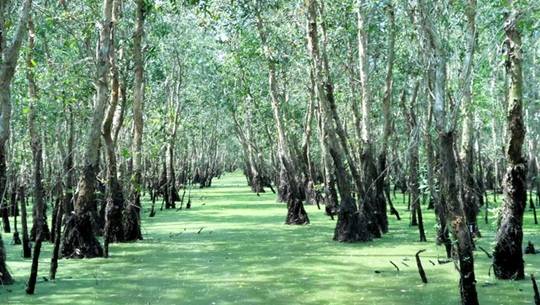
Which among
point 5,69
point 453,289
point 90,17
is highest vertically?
point 90,17

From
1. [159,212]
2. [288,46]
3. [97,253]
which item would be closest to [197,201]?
[159,212]

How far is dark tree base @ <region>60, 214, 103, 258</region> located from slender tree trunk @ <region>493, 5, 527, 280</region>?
6.68 metres

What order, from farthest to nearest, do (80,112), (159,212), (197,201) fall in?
(197,201) < (159,212) < (80,112)

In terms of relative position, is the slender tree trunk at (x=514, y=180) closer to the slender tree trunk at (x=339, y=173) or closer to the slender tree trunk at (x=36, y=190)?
the slender tree trunk at (x=339, y=173)

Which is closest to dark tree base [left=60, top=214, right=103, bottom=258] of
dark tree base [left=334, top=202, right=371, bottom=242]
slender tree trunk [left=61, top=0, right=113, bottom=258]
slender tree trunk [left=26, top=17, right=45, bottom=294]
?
slender tree trunk [left=61, top=0, right=113, bottom=258]

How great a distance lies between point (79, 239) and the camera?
12023 mm

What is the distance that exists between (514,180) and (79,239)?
720 centimetres

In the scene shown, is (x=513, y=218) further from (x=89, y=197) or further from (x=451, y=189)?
(x=89, y=197)

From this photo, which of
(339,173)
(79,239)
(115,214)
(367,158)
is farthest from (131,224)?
(367,158)

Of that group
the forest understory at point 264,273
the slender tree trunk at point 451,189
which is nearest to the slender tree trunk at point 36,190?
the forest understory at point 264,273

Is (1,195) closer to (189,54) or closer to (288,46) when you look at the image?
(288,46)

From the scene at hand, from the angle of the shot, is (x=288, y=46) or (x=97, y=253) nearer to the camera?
(x=97, y=253)

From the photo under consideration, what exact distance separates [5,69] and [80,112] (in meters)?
6.95

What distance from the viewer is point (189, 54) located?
1197 inches
